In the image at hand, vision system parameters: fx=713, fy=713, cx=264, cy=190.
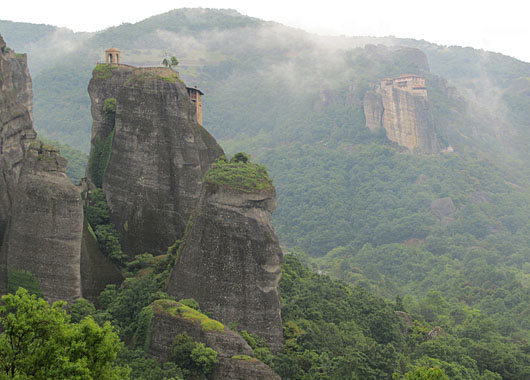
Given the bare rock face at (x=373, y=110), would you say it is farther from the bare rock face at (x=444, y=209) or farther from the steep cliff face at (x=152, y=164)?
the steep cliff face at (x=152, y=164)

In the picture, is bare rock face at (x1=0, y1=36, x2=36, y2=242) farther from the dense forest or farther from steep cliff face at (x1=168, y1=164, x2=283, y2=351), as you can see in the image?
steep cliff face at (x1=168, y1=164, x2=283, y2=351)

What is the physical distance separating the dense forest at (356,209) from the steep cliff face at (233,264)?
1488mm

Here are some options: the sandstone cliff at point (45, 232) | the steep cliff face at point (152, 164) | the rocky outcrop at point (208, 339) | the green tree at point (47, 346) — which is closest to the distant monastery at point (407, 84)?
the steep cliff face at point (152, 164)

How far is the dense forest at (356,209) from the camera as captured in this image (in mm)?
40438

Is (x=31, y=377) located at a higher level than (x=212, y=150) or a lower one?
lower

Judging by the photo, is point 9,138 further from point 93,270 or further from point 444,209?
point 444,209

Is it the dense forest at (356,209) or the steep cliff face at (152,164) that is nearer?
the dense forest at (356,209)

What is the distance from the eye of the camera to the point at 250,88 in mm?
185750

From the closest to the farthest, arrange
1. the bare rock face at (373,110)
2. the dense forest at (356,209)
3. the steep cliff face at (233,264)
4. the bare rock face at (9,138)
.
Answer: the steep cliff face at (233,264) → the bare rock face at (9,138) → the dense forest at (356,209) → the bare rock face at (373,110)

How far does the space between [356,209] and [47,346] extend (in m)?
106

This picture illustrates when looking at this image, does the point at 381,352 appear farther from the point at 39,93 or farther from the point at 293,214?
the point at 39,93

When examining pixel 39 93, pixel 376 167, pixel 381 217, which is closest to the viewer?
pixel 381 217

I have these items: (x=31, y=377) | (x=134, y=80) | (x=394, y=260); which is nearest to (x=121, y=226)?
(x=134, y=80)

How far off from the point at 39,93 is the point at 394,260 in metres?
88.2
